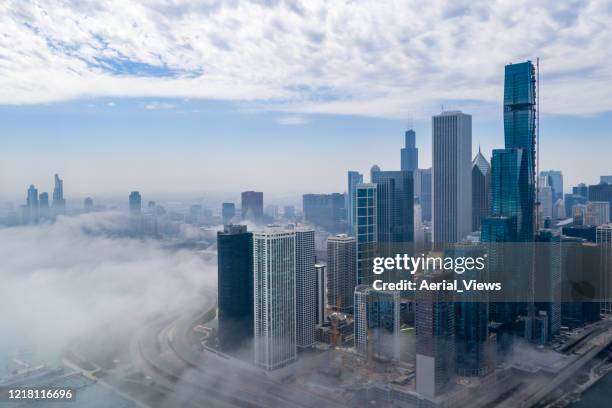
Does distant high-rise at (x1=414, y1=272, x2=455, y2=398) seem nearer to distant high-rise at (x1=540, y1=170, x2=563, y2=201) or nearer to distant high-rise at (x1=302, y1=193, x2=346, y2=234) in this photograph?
distant high-rise at (x1=302, y1=193, x2=346, y2=234)

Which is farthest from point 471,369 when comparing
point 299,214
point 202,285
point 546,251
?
point 202,285

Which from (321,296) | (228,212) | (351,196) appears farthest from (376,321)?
(351,196)

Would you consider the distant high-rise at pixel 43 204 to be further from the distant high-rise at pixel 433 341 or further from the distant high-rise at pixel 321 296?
the distant high-rise at pixel 433 341

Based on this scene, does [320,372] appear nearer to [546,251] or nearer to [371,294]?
[371,294]

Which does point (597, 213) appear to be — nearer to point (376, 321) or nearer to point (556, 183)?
point (556, 183)

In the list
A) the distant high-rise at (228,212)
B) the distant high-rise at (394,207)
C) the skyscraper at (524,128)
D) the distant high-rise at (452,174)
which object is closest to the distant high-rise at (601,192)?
the distant high-rise at (452,174)

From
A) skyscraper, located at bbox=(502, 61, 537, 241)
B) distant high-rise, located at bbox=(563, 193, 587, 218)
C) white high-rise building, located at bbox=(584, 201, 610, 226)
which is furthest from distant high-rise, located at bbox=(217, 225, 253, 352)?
distant high-rise, located at bbox=(563, 193, 587, 218)
